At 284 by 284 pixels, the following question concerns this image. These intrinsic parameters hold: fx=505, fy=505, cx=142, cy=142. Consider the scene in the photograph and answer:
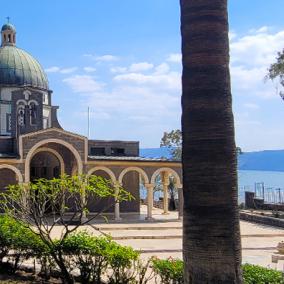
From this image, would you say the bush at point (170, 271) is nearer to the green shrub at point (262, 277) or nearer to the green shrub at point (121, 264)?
the green shrub at point (121, 264)

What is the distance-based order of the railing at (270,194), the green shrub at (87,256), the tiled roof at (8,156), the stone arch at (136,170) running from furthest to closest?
the railing at (270,194) < the stone arch at (136,170) < the tiled roof at (8,156) < the green shrub at (87,256)

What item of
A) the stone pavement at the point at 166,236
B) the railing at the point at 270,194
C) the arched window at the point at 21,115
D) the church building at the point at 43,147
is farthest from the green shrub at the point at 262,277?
the railing at the point at 270,194

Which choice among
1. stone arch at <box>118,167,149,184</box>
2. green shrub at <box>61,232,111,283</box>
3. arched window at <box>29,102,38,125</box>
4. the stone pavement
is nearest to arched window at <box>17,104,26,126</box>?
arched window at <box>29,102,38,125</box>

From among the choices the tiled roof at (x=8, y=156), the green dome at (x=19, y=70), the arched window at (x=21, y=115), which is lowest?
the tiled roof at (x=8, y=156)

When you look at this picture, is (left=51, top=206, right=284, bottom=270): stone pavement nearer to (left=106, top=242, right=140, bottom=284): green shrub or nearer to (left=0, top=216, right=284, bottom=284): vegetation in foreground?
(left=0, top=216, right=284, bottom=284): vegetation in foreground

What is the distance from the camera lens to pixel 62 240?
443 inches

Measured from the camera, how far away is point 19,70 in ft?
127

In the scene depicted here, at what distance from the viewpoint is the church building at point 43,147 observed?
3105 cm

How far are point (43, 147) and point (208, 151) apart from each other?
29.8 meters

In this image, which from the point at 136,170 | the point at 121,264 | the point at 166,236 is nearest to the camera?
the point at 121,264

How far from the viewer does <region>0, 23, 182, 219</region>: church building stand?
31.0 meters

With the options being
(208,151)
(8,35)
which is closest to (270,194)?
(8,35)

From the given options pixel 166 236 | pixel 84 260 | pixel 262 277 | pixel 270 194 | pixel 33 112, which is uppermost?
pixel 33 112

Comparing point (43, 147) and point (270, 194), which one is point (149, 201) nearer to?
point (43, 147)
